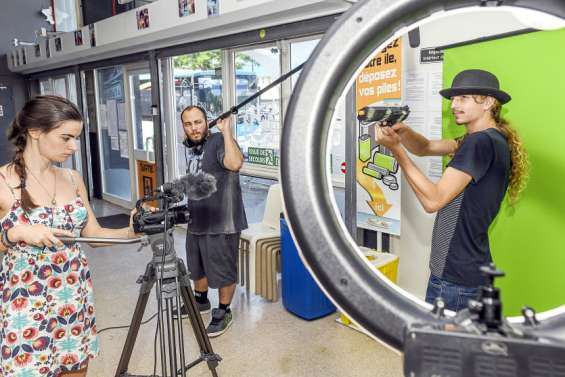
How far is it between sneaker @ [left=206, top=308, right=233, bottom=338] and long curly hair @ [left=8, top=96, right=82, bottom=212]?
1.57 m

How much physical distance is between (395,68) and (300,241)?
252cm

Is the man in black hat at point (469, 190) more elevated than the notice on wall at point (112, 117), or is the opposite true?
the notice on wall at point (112, 117)

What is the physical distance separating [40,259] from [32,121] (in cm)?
44

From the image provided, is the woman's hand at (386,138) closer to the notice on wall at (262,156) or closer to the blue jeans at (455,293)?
the blue jeans at (455,293)

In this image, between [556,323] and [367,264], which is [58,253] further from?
[556,323]

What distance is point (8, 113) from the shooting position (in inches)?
300

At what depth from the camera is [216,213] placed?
2721 mm

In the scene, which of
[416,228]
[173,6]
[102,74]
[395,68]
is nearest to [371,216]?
[416,228]

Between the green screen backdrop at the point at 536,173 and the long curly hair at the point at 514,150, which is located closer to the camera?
the long curly hair at the point at 514,150

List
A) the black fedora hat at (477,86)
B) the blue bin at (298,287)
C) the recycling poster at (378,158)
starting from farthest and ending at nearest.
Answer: the blue bin at (298,287), the recycling poster at (378,158), the black fedora hat at (477,86)

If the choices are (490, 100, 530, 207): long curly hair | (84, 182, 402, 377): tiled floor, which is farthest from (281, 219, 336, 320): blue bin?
(490, 100, 530, 207): long curly hair

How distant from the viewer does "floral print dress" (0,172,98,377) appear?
1437 millimetres

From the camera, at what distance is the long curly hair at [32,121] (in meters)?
1.45

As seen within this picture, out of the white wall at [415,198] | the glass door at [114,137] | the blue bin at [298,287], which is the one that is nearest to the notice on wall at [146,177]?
the glass door at [114,137]
